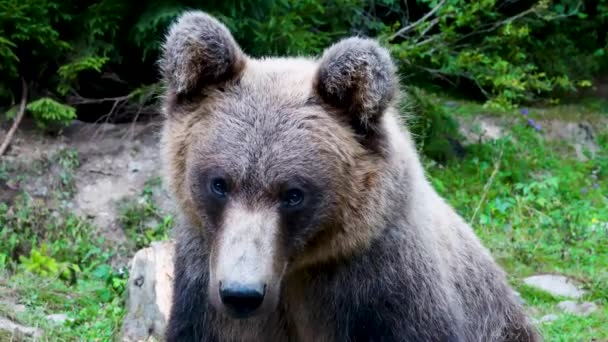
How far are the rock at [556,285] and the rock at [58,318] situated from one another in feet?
12.1

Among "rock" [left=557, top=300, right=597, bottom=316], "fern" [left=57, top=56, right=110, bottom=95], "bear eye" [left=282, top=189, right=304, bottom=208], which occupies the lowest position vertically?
"rock" [left=557, top=300, right=597, bottom=316]

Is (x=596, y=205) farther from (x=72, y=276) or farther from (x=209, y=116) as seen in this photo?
(x=209, y=116)

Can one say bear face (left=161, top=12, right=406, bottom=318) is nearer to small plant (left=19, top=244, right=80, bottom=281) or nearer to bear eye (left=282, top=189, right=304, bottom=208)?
bear eye (left=282, top=189, right=304, bottom=208)

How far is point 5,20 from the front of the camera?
809 centimetres

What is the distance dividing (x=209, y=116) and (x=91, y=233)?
4.48m

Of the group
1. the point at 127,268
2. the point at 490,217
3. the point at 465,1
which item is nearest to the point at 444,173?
the point at 490,217

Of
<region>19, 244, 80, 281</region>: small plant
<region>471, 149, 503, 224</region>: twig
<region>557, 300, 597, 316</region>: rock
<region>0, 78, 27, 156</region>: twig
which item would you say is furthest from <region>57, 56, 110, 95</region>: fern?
<region>557, 300, 597, 316</region>: rock

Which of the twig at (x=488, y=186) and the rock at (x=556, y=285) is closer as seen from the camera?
the rock at (x=556, y=285)

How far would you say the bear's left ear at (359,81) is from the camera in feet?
12.6

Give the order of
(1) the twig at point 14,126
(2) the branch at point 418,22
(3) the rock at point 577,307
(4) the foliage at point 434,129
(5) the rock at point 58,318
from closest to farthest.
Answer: (5) the rock at point 58,318 < (3) the rock at point 577,307 < (1) the twig at point 14,126 < (4) the foliage at point 434,129 < (2) the branch at point 418,22

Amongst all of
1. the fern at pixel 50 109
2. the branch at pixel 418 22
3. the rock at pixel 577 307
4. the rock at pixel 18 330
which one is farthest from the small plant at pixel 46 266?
the branch at pixel 418 22

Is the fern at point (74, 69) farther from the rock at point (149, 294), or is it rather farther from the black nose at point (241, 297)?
the black nose at point (241, 297)

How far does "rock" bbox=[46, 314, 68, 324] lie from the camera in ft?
20.8

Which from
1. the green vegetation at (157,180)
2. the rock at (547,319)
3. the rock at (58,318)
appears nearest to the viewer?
the rock at (58,318)
